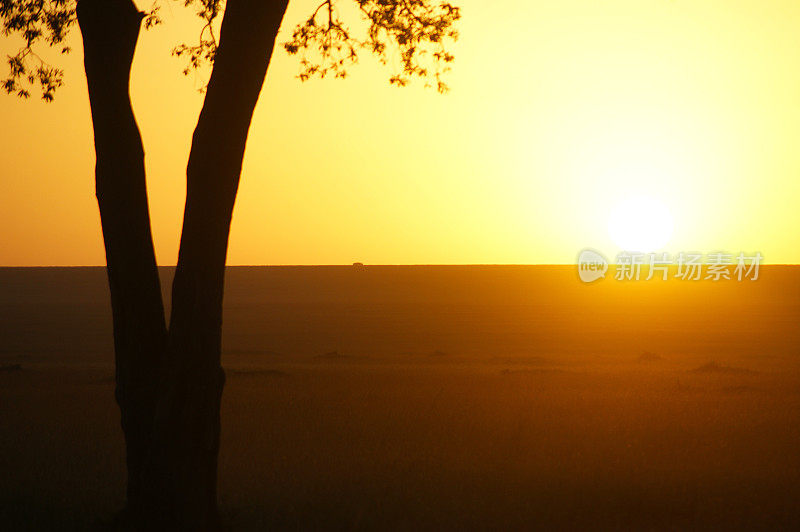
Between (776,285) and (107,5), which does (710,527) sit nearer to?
(107,5)

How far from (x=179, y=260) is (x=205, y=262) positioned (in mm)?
305

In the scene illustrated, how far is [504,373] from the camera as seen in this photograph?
2092cm

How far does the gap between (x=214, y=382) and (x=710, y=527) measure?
4.47 metres

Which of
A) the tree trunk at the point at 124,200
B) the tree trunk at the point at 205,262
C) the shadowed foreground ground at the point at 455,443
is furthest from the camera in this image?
the shadowed foreground ground at the point at 455,443

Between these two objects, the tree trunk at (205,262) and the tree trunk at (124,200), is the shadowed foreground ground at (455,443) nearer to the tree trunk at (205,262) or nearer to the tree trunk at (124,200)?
the tree trunk at (205,262)

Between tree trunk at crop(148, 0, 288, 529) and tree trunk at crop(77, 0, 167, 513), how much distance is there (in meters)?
0.35

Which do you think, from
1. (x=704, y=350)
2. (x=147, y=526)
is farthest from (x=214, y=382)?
(x=704, y=350)

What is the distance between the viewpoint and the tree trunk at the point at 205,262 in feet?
23.1

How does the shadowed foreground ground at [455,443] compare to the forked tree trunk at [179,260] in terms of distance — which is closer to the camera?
the forked tree trunk at [179,260]

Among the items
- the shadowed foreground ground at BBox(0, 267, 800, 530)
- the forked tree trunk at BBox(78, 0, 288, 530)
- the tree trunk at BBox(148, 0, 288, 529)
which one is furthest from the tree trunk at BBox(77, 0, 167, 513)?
the shadowed foreground ground at BBox(0, 267, 800, 530)

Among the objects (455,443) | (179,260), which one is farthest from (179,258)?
(455,443)

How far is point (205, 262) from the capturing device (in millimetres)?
7062

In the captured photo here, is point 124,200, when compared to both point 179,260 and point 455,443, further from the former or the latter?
point 455,443

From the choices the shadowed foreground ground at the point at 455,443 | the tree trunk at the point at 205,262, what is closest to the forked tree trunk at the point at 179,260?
the tree trunk at the point at 205,262
